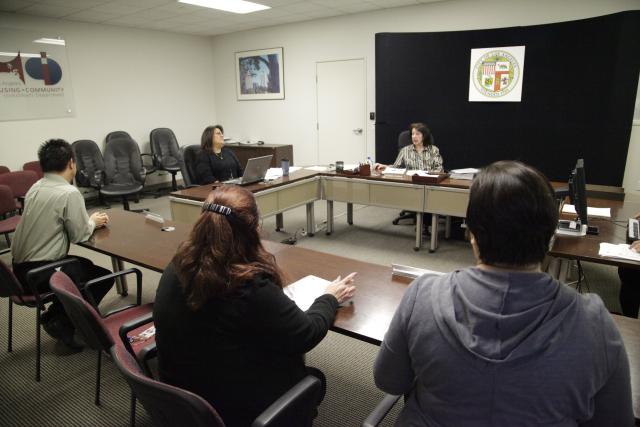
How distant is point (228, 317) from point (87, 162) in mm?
5962

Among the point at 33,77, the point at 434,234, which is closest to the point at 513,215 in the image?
the point at 434,234

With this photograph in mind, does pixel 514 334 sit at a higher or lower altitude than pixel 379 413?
higher

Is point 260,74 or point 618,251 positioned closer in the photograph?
point 618,251

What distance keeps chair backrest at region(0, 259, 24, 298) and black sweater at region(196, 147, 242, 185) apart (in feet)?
6.88

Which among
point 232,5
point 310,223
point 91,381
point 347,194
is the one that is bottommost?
point 91,381

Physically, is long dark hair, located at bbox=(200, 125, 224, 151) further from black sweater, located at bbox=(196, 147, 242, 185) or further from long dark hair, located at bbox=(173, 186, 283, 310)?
long dark hair, located at bbox=(173, 186, 283, 310)

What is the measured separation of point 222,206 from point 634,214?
9.56 ft

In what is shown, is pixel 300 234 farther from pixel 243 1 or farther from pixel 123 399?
pixel 243 1

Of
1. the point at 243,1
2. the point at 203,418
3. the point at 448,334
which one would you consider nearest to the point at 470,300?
the point at 448,334

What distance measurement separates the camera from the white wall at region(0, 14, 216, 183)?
586cm

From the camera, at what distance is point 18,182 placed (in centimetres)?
478

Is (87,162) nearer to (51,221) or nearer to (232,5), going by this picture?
(232,5)

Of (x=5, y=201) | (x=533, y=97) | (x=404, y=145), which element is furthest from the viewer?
(x=533, y=97)

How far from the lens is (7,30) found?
5.52 m
